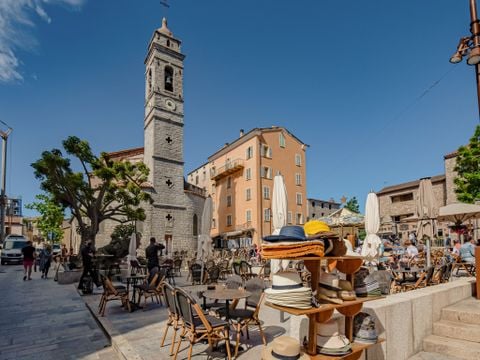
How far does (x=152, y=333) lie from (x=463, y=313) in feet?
16.1

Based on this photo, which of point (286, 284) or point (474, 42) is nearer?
point (286, 284)

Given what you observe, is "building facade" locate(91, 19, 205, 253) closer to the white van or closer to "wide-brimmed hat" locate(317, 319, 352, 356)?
the white van

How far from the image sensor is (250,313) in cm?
445

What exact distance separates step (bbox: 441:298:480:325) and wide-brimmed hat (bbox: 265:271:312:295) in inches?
136

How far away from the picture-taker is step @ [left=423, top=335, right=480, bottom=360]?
372 cm

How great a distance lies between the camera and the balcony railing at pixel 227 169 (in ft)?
102

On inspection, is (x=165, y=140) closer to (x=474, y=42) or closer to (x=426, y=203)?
(x=426, y=203)

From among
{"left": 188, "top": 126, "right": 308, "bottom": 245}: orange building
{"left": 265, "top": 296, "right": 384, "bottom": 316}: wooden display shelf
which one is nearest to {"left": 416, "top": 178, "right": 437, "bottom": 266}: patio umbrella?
{"left": 265, "top": 296, "right": 384, "bottom": 316}: wooden display shelf

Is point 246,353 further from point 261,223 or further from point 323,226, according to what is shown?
point 261,223

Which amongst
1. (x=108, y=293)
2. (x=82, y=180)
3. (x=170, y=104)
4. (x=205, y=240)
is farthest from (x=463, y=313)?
(x=170, y=104)

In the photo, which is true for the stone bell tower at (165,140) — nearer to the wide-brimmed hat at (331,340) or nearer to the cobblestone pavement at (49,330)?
the cobblestone pavement at (49,330)

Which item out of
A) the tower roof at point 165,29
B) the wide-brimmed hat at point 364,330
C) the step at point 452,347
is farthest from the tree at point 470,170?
the tower roof at point 165,29

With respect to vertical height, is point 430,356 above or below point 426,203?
below

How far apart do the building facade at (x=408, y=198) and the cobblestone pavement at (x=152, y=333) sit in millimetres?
22353
